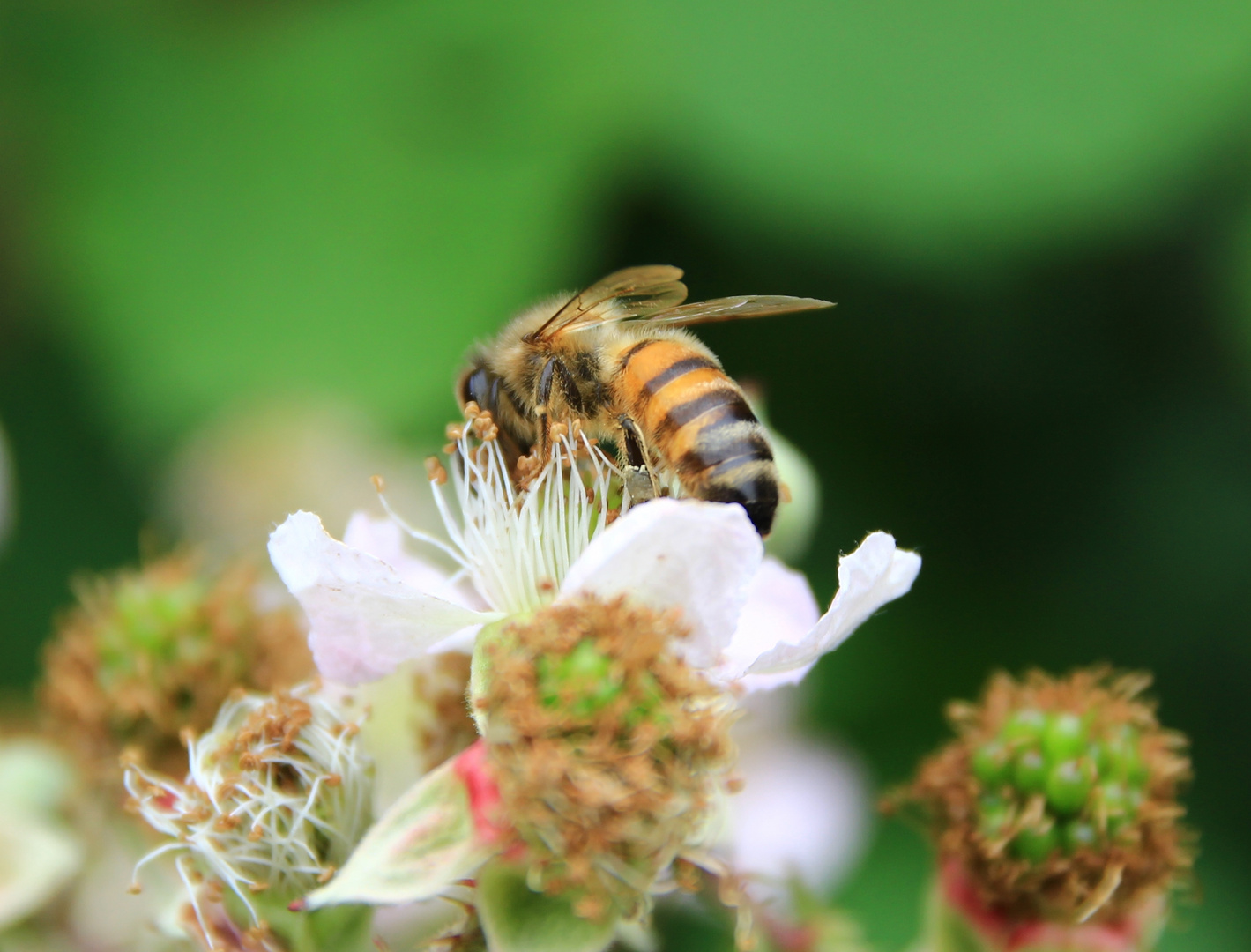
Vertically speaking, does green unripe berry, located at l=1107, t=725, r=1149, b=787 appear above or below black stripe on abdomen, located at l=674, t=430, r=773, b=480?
below

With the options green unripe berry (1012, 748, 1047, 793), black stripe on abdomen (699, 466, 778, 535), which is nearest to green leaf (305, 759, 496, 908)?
black stripe on abdomen (699, 466, 778, 535)

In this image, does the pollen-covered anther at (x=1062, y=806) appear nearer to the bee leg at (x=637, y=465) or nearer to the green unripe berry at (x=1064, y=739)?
the green unripe berry at (x=1064, y=739)

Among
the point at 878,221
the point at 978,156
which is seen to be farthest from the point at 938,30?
the point at 878,221

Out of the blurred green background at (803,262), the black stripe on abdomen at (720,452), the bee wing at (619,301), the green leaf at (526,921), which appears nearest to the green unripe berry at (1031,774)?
the black stripe on abdomen at (720,452)

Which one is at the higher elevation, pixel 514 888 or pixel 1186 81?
pixel 1186 81

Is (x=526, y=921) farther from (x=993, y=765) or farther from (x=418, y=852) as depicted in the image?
(x=993, y=765)

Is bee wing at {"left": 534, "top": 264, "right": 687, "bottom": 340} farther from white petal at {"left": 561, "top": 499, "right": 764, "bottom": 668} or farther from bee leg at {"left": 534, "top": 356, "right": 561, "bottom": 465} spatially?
white petal at {"left": 561, "top": 499, "right": 764, "bottom": 668}

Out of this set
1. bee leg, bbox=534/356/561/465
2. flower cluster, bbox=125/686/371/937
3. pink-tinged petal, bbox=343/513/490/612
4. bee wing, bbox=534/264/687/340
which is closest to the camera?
flower cluster, bbox=125/686/371/937

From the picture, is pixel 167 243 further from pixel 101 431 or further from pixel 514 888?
pixel 514 888
